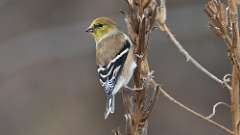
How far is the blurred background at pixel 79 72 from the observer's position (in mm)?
8258

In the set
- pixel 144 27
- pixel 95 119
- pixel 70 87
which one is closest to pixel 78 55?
pixel 70 87

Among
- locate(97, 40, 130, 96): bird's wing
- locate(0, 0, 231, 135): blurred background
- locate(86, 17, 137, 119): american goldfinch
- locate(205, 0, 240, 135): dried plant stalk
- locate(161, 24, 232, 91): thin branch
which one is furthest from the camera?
locate(0, 0, 231, 135): blurred background

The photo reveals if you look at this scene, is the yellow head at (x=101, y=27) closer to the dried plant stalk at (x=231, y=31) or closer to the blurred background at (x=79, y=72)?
the dried plant stalk at (x=231, y=31)

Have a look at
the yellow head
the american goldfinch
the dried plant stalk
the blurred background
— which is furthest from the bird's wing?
the blurred background

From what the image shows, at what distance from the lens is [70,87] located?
9.03 meters

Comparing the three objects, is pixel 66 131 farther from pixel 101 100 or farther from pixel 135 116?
pixel 135 116

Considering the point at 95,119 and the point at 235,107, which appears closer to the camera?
the point at 235,107

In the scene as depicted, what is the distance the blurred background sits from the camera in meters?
8.26

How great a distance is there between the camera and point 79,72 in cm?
900

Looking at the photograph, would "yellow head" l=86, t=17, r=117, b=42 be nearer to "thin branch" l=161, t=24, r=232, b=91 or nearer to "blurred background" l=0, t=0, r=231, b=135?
"thin branch" l=161, t=24, r=232, b=91

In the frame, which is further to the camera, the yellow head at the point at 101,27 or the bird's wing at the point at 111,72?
the yellow head at the point at 101,27

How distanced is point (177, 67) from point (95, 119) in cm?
114

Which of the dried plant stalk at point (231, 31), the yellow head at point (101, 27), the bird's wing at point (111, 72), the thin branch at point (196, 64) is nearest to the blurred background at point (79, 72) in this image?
the yellow head at point (101, 27)

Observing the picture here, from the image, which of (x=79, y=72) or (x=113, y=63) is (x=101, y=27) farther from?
(x=79, y=72)
